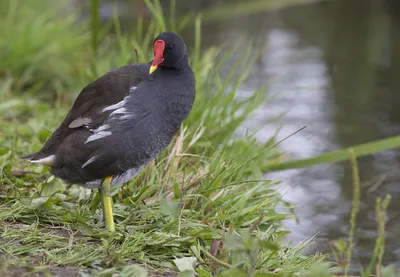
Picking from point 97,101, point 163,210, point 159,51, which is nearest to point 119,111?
point 97,101

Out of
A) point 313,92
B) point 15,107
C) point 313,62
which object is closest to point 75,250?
point 15,107

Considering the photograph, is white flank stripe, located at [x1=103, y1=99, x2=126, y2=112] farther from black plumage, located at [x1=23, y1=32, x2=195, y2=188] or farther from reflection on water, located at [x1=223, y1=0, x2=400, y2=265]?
reflection on water, located at [x1=223, y1=0, x2=400, y2=265]

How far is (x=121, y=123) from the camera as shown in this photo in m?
2.91

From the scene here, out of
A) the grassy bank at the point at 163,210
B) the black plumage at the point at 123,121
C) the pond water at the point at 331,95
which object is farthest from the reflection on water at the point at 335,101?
the black plumage at the point at 123,121

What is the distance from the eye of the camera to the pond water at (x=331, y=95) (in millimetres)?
4312

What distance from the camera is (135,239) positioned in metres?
2.86

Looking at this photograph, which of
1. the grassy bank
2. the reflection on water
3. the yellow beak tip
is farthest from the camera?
the reflection on water

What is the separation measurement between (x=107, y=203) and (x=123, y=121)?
12.4 inches

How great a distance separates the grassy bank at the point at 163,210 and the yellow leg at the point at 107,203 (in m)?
0.05

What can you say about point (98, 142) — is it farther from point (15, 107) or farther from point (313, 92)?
point (313, 92)

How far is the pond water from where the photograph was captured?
4312 mm

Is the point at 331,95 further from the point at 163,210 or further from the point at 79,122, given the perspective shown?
the point at 79,122

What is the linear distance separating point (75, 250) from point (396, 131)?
351cm

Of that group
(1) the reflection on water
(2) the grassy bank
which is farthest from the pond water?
(2) the grassy bank
